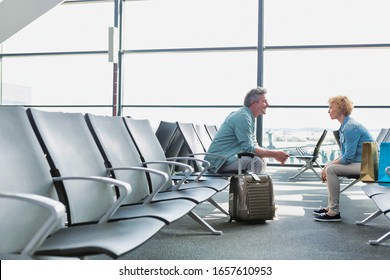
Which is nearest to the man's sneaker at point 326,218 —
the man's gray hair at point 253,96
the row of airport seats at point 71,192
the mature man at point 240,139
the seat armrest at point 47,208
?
the mature man at point 240,139

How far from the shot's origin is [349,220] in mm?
3873

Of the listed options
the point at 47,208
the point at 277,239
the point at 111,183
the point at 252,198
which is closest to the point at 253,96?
the point at 252,198

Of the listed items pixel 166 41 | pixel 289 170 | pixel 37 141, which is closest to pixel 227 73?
pixel 166 41

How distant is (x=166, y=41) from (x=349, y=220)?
502 centimetres

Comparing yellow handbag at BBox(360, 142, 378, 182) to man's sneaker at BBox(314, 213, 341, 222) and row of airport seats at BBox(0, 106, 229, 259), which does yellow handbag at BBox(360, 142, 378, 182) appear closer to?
man's sneaker at BBox(314, 213, 341, 222)

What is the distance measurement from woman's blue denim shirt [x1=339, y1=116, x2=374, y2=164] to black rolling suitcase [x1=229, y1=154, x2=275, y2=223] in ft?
2.37

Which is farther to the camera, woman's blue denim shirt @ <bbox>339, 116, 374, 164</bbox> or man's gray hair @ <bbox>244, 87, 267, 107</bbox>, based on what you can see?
man's gray hair @ <bbox>244, 87, 267, 107</bbox>

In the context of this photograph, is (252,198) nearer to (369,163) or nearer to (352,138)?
(369,163)

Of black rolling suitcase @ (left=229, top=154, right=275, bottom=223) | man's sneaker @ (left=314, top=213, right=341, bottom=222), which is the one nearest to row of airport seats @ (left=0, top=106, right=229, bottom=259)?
black rolling suitcase @ (left=229, top=154, right=275, bottom=223)

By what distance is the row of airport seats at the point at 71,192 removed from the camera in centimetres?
148

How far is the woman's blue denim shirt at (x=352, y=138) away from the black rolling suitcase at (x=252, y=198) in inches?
28.4

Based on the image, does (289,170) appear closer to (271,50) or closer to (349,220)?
(271,50)

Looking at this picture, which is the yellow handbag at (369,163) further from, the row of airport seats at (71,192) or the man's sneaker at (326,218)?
the row of airport seats at (71,192)

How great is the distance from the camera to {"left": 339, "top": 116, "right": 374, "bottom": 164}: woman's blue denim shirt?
3.75 m
